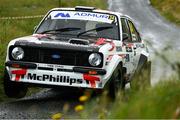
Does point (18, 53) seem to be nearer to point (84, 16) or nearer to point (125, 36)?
point (84, 16)

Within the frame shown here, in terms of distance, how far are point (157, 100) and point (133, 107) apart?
0.89ft

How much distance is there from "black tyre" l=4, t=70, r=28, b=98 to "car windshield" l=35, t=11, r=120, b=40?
1310 millimetres

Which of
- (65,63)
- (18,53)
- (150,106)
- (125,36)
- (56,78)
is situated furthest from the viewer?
(125,36)

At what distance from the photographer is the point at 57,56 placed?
10.1 metres

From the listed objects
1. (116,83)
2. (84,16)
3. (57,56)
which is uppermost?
(84,16)

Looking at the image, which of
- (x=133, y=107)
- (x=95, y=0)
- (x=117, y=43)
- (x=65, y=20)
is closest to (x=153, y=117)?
(x=133, y=107)

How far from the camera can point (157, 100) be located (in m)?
5.84

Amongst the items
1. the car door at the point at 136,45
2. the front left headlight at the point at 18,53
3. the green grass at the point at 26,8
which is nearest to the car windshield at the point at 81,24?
the car door at the point at 136,45

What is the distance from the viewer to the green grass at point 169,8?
1931 inches

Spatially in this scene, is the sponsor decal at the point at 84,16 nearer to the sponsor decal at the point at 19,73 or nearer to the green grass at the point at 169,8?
the sponsor decal at the point at 19,73

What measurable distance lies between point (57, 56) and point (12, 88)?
0.98 m

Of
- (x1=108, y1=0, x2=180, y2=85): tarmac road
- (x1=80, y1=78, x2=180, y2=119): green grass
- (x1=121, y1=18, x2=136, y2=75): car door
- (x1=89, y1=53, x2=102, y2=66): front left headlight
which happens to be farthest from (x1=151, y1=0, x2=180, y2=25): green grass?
(x1=80, y1=78, x2=180, y2=119): green grass

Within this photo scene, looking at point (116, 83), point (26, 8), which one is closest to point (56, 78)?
point (116, 83)

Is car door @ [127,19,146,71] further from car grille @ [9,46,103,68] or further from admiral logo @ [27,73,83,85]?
A: admiral logo @ [27,73,83,85]
